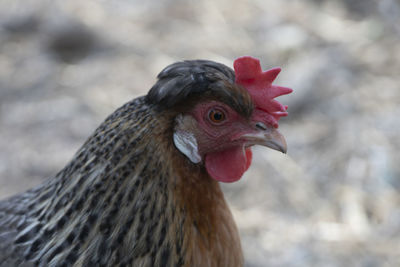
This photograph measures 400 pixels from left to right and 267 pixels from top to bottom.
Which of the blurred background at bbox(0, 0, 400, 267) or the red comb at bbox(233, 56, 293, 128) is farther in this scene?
the blurred background at bbox(0, 0, 400, 267)

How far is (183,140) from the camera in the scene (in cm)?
165

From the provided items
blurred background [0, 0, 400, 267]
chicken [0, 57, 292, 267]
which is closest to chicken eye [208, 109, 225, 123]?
chicken [0, 57, 292, 267]

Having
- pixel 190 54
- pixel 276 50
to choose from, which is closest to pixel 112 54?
pixel 190 54

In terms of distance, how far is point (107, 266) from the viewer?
1.62m

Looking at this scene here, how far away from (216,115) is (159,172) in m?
0.29

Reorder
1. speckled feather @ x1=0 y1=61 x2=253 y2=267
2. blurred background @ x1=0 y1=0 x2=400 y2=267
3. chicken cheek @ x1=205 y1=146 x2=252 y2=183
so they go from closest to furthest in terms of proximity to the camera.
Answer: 1. speckled feather @ x1=0 y1=61 x2=253 y2=267
2. chicken cheek @ x1=205 y1=146 x2=252 y2=183
3. blurred background @ x1=0 y1=0 x2=400 y2=267

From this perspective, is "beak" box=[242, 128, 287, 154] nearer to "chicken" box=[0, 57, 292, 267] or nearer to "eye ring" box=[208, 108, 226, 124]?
"chicken" box=[0, 57, 292, 267]

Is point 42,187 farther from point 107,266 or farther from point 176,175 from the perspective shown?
point 176,175

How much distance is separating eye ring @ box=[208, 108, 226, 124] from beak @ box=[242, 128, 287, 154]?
11 centimetres

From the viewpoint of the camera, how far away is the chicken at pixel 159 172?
161 cm

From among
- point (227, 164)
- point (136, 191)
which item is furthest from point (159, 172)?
point (227, 164)

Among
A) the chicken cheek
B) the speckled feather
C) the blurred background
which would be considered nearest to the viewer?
the speckled feather

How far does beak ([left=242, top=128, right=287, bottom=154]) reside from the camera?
1.67 metres

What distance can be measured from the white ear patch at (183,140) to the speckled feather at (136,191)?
0.07 ft
